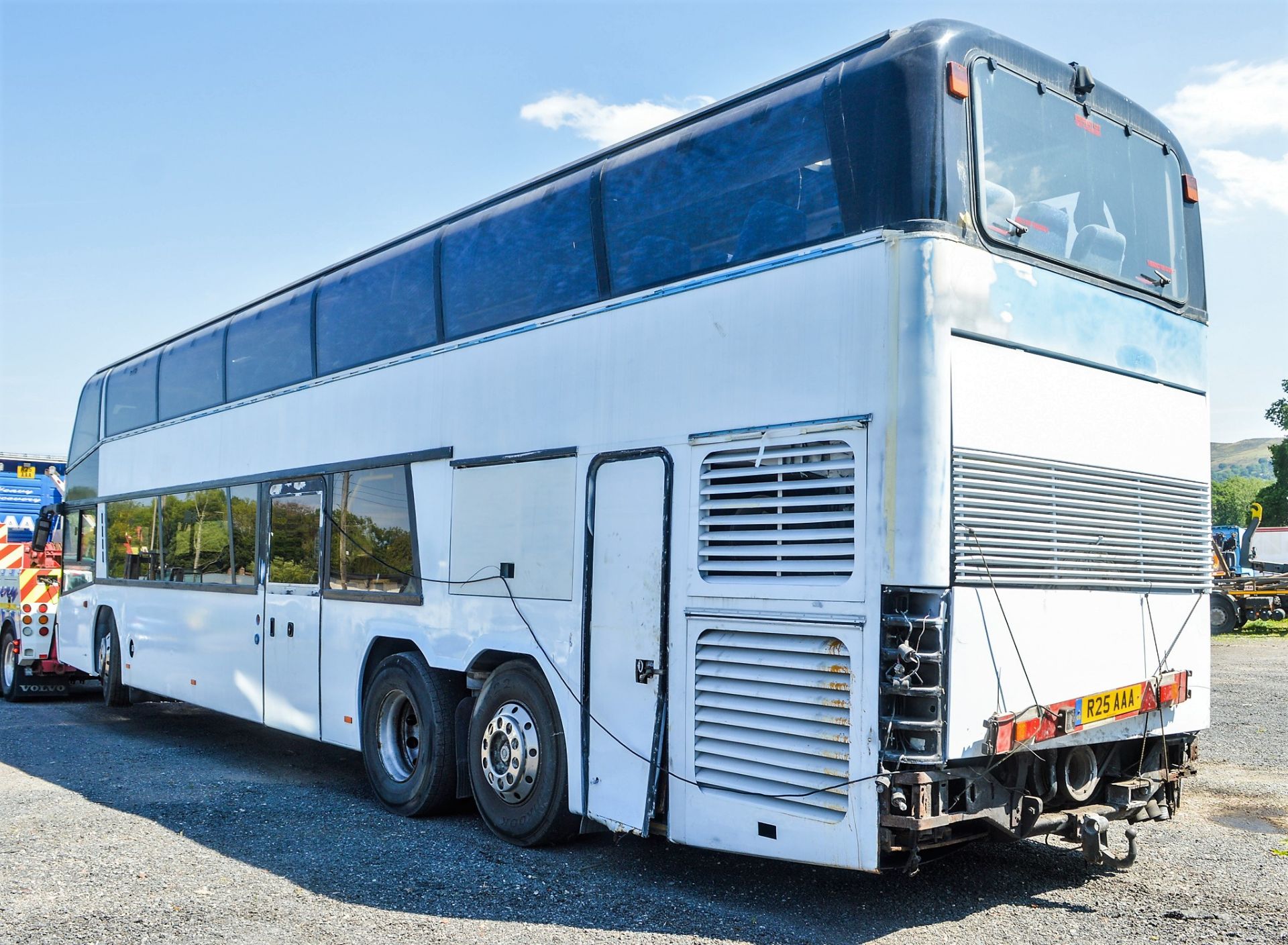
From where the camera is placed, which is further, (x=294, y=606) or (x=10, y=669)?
(x=10, y=669)

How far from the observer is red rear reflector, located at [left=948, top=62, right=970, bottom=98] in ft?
17.6

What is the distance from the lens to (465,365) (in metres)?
8.02

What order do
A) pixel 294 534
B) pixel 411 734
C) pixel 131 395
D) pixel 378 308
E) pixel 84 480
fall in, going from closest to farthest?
1. pixel 411 734
2. pixel 378 308
3. pixel 294 534
4. pixel 131 395
5. pixel 84 480

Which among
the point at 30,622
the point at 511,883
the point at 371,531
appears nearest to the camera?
the point at 511,883

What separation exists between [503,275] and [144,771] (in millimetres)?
5371

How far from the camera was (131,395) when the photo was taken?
13453mm

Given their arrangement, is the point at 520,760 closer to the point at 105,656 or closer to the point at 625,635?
the point at 625,635

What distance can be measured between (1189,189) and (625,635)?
14.0ft

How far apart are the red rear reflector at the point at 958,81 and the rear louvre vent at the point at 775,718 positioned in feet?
8.42

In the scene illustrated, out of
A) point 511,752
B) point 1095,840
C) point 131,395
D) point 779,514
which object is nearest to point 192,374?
point 131,395

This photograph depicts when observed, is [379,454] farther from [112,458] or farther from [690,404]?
[112,458]

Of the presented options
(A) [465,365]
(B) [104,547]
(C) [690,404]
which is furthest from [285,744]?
(C) [690,404]

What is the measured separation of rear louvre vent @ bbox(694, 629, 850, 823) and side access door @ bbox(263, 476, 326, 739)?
4536 mm

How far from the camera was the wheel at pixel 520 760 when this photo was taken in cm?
692
